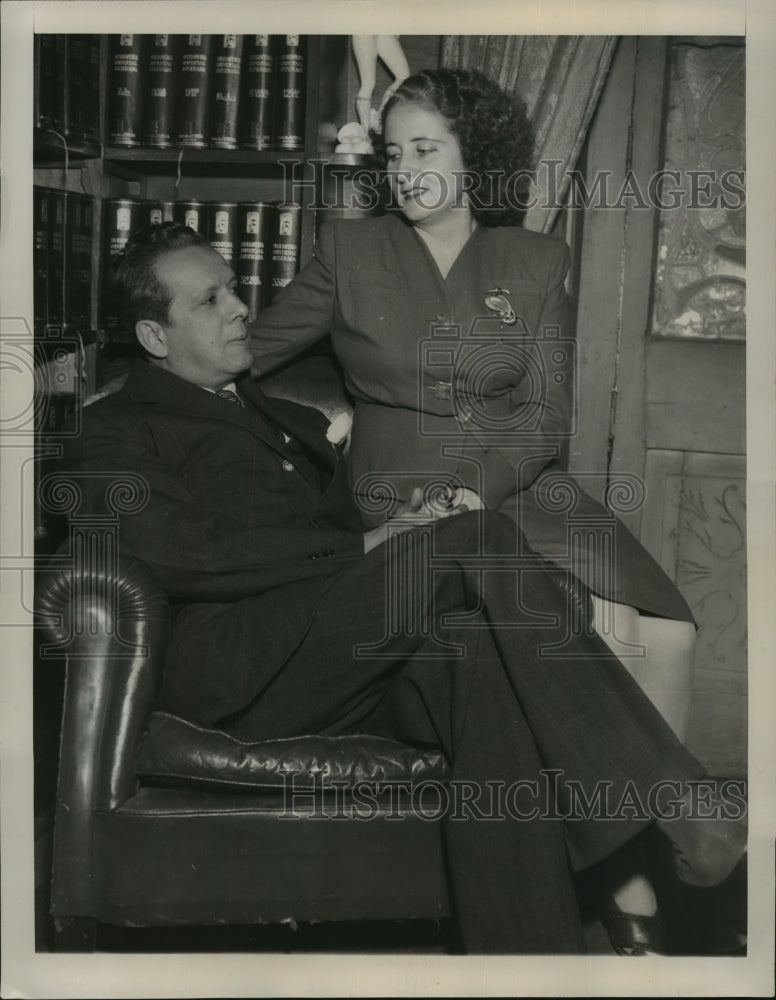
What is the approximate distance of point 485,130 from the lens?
1.78 m

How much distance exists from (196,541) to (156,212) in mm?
709

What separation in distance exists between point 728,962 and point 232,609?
38.2 inches

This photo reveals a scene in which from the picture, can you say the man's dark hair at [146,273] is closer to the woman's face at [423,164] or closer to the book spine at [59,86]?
the book spine at [59,86]

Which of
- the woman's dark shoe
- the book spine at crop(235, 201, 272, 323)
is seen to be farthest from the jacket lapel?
the woman's dark shoe

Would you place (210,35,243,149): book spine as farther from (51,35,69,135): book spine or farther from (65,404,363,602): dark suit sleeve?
(65,404,363,602): dark suit sleeve

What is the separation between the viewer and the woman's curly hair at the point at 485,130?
1.75 meters

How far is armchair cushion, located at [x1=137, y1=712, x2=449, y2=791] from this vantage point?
1.57m

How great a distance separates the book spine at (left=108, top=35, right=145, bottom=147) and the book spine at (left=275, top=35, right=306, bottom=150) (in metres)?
0.26

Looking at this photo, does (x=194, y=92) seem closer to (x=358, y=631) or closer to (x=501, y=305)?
(x=501, y=305)

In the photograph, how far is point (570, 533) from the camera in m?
1.78

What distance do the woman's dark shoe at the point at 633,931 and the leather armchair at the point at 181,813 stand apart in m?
0.29

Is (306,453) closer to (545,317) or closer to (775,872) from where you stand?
(545,317)

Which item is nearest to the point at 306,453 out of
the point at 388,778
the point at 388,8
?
the point at 388,778

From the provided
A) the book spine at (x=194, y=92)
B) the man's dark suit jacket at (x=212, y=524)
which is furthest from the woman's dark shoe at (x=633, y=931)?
the book spine at (x=194, y=92)
